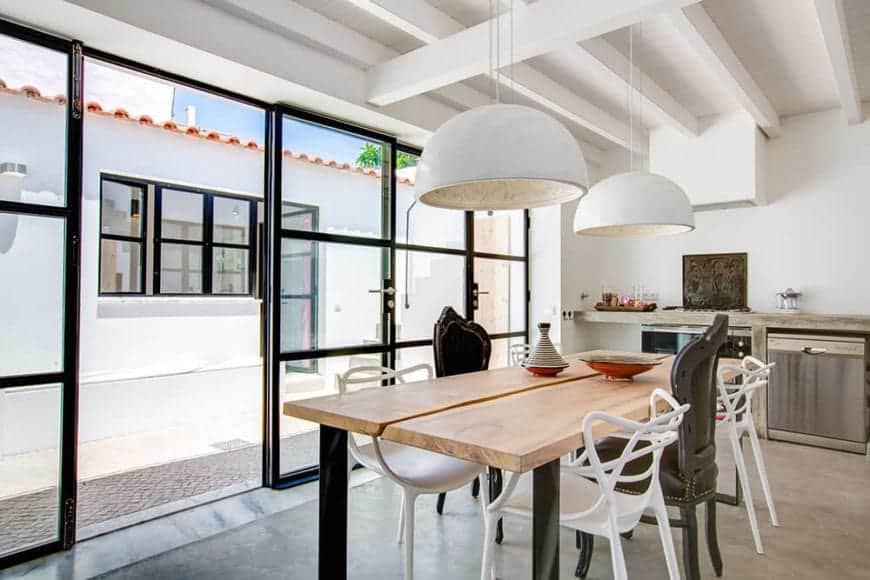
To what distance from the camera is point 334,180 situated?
3623mm

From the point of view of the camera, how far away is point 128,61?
2693 mm

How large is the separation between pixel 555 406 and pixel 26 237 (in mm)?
2378

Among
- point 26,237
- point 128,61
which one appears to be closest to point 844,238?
point 128,61

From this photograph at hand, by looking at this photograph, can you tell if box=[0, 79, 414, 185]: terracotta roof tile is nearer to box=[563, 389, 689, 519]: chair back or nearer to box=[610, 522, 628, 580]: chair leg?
box=[563, 389, 689, 519]: chair back

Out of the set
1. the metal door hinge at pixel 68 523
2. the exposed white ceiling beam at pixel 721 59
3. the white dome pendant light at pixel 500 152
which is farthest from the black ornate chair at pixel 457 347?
the exposed white ceiling beam at pixel 721 59

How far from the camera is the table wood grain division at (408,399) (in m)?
1.81

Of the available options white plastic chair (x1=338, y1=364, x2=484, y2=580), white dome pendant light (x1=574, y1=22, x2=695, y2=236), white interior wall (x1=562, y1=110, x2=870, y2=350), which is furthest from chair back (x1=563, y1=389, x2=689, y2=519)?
white interior wall (x1=562, y1=110, x2=870, y2=350)

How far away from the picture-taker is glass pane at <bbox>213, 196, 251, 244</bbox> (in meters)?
6.06

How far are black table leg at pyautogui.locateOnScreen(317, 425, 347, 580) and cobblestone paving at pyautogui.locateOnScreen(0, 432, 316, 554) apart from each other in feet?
4.79

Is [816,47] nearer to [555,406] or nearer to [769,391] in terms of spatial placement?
[769,391]

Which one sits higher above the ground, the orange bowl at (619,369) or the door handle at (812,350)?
the orange bowl at (619,369)

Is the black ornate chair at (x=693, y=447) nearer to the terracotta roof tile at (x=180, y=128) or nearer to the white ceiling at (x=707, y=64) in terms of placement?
the white ceiling at (x=707, y=64)

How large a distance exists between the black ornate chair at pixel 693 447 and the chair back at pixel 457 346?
1.20 metres

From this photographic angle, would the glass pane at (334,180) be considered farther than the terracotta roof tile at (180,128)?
Yes
